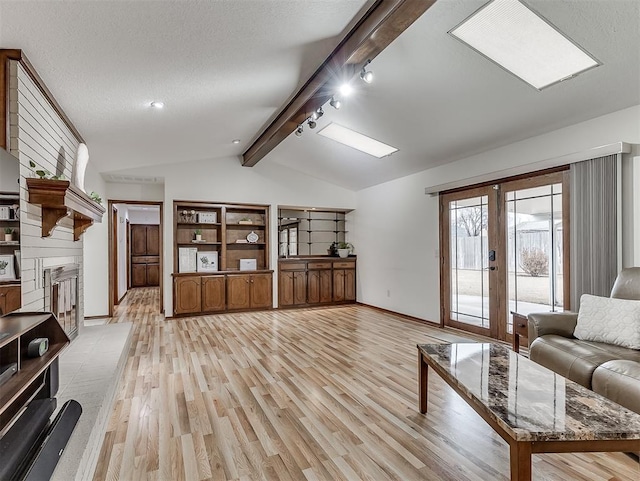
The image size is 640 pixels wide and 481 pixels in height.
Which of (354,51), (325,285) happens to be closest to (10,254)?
(354,51)

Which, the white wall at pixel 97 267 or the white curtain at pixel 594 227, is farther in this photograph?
the white wall at pixel 97 267

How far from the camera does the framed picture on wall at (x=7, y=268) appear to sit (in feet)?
6.47

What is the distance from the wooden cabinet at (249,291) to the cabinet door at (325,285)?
1084 millimetres

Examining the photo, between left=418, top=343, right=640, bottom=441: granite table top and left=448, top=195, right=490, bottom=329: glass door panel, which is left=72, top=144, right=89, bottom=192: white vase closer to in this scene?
left=418, top=343, right=640, bottom=441: granite table top

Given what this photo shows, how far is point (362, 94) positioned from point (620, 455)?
136 inches

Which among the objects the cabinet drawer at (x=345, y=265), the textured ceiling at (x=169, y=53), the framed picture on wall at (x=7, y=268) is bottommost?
the cabinet drawer at (x=345, y=265)

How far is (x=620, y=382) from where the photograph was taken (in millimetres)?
1901

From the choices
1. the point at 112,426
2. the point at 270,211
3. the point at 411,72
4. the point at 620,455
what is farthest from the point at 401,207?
the point at 112,426

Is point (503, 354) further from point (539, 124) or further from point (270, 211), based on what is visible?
point (270, 211)

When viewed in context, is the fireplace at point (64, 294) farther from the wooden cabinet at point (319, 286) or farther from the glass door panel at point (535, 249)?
the glass door panel at point (535, 249)

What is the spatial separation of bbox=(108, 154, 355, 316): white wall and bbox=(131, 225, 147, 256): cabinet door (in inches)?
180

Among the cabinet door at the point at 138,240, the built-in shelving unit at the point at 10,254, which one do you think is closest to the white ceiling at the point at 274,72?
the built-in shelving unit at the point at 10,254

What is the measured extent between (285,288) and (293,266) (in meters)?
0.46

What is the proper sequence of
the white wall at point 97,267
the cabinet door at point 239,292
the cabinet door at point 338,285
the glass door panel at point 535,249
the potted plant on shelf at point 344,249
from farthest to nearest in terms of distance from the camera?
the potted plant on shelf at point 344,249
the cabinet door at point 338,285
the cabinet door at point 239,292
the white wall at point 97,267
the glass door panel at point 535,249
